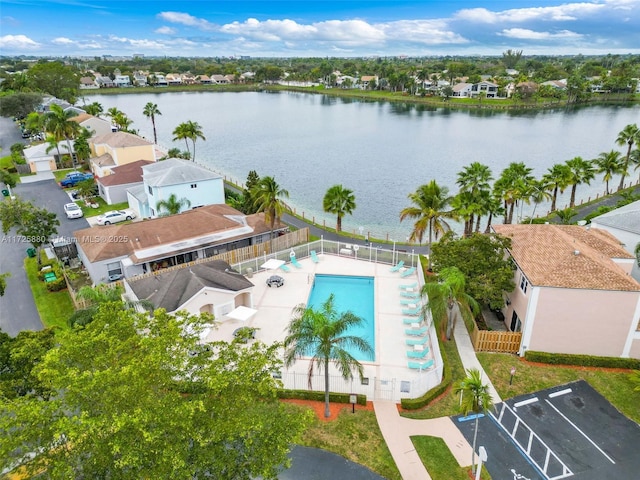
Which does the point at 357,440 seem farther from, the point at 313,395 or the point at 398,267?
the point at 398,267

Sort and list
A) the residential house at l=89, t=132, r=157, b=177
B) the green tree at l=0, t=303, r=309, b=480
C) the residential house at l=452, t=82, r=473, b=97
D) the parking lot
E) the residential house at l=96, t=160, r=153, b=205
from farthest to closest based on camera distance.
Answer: the residential house at l=452, t=82, r=473, b=97 < the residential house at l=89, t=132, r=157, b=177 < the residential house at l=96, t=160, r=153, b=205 < the parking lot < the green tree at l=0, t=303, r=309, b=480

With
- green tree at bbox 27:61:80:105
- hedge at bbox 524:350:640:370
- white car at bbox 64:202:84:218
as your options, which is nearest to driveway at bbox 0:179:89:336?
white car at bbox 64:202:84:218

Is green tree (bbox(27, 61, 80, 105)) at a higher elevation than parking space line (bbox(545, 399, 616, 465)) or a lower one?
higher

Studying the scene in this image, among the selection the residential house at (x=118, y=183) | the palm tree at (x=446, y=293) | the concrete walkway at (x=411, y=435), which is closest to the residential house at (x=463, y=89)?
the residential house at (x=118, y=183)

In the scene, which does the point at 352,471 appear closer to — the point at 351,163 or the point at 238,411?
the point at 238,411

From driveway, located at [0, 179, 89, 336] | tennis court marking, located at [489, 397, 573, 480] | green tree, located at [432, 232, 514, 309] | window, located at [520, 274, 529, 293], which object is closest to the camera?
tennis court marking, located at [489, 397, 573, 480]

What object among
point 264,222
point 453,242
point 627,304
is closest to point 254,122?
point 264,222

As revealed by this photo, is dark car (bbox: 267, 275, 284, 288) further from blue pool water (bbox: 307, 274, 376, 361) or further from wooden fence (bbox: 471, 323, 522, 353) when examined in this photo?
wooden fence (bbox: 471, 323, 522, 353)
